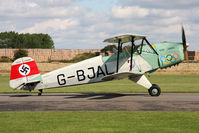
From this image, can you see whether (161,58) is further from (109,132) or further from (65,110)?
(109,132)

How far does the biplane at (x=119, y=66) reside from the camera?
17.4 meters

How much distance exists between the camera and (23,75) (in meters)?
18.0

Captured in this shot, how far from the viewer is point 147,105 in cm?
1358

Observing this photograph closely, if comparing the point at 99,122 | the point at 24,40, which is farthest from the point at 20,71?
the point at 24,40

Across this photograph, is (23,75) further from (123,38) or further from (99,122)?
(99,122)

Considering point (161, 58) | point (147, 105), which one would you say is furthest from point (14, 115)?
point (161, 58)

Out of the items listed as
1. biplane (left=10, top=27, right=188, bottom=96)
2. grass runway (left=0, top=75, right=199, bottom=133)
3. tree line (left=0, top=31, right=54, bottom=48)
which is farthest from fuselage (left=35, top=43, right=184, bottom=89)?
tree line (left=0, top=31, right=54, bottom=48)

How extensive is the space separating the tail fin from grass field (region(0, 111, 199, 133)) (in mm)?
6312

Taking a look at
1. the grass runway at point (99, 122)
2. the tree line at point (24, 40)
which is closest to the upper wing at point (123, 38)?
the grass runway at point (99, 122)

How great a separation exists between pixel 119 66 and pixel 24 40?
11219cm

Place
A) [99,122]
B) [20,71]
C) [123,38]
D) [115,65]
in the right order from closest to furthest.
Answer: [99,122], [123,38], [115,65], [20,71]

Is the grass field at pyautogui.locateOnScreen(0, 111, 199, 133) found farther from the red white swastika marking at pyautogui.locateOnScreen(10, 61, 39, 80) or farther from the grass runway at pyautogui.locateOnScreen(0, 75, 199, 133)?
the red white swastika marking at pyautogui.locateOnScreen(10, 61, 39, 80)

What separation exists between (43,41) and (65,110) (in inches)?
5040

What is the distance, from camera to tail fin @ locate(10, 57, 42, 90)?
59.1 feet
